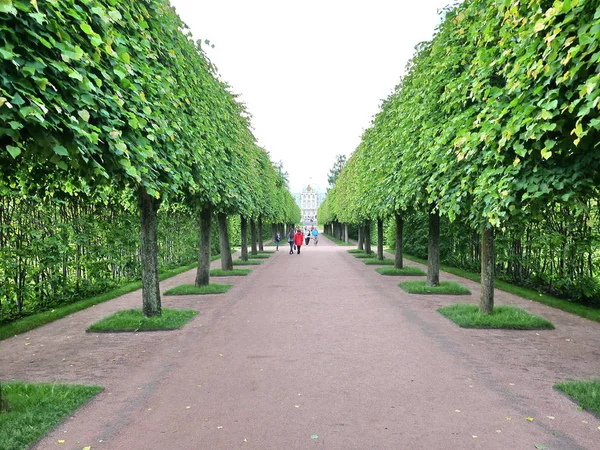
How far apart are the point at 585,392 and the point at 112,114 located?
20.2 ft

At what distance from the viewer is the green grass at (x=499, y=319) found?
762 cm

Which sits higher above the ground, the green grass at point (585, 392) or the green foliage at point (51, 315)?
the green foliage at point (51, 315)

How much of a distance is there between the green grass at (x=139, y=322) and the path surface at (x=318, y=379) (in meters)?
0.29

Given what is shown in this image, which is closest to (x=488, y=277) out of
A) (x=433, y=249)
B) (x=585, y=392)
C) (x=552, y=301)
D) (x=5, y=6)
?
(x=552, y=301)

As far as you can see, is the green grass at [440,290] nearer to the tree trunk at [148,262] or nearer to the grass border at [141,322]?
the grass border at [141,322]

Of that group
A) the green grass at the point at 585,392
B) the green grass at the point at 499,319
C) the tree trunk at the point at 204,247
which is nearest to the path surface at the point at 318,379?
the green grass at the point at 585,392

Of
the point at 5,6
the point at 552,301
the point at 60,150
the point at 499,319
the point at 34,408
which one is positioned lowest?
the point at 552,301

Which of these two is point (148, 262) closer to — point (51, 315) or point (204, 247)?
point (51, 315)

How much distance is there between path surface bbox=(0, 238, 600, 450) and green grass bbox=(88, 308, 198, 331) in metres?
0.29

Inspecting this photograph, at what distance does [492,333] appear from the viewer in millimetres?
7340

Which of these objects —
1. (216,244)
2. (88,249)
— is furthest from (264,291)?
(216,244)

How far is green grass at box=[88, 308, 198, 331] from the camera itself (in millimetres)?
7621

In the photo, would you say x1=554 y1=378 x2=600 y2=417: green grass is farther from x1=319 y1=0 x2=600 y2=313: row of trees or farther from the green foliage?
the green foliage

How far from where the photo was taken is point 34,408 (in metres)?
4.13
